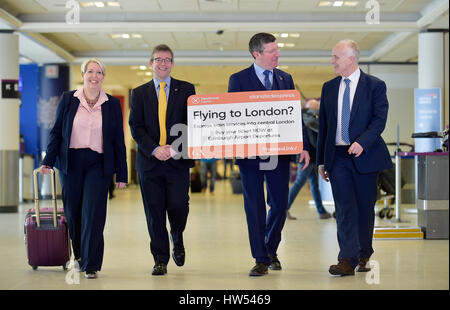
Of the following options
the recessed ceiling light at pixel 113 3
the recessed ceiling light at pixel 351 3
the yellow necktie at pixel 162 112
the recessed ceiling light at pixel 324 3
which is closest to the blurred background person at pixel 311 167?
the recessed ceiling light at pixel 324 3

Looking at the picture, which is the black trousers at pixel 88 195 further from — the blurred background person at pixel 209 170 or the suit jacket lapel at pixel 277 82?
the blurred background person at pixel 209 170

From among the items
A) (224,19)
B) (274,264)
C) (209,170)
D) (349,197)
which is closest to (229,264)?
(274,264)

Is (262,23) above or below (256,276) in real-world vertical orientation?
above

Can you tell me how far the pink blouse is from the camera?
4.30m

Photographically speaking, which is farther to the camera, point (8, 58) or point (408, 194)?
point (408, 194)

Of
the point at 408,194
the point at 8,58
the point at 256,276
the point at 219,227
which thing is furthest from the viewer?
the point at 408,194

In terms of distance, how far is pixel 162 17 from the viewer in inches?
464

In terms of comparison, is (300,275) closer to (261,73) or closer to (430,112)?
(261,73)

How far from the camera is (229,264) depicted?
4.96m

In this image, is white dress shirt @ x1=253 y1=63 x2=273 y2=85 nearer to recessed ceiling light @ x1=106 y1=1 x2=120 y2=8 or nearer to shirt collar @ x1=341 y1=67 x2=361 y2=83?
shirt collar @ x1=341 y1=67 x2=361 y2=83

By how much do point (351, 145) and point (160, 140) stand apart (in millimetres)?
1312

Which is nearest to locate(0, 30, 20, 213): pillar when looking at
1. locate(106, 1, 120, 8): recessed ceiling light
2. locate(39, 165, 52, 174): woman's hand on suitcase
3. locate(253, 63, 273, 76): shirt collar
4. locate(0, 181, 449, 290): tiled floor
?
locate(106, 1, 120, 8): recessed ceiling light
